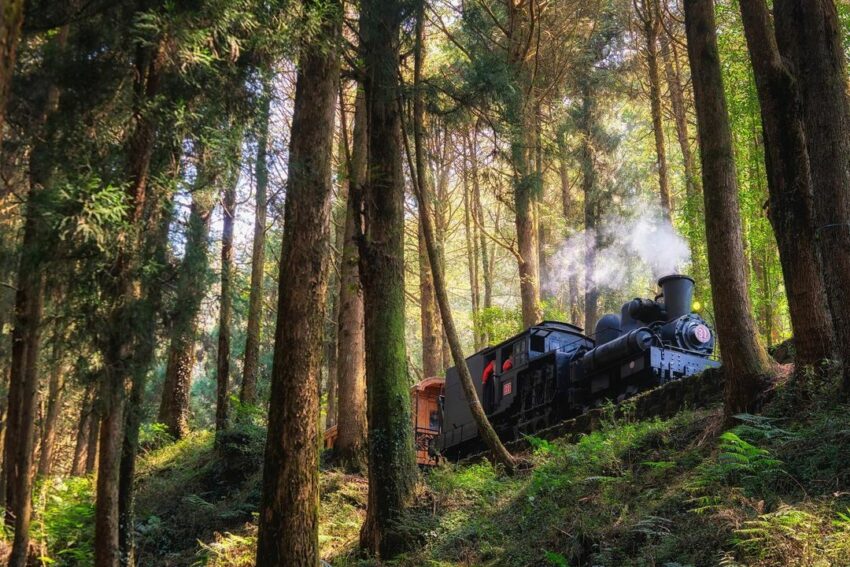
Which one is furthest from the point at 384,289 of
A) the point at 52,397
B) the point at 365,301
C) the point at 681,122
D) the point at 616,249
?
the point at 616,249

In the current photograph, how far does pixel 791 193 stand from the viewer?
24.4ft

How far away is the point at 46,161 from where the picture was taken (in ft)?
24.0

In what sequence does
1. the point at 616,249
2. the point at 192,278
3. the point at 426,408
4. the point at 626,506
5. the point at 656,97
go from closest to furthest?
1. the point at 626,506
2. the point at 192,278
3. the point at 656,97
4. the point at 426,408
5. the point at 616,249

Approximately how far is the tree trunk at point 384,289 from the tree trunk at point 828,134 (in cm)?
481

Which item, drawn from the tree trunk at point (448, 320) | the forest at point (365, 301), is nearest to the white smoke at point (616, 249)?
the forest at point (365, 301)

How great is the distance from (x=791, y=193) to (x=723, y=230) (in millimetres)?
802

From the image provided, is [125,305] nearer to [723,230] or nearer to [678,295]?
[723,230]

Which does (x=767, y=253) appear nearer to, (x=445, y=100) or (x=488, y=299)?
(x=445, y=100)

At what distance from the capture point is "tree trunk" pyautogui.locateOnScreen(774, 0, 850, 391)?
21.2 ft

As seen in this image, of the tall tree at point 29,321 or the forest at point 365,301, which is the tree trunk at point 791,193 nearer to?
the forest at point 365,301

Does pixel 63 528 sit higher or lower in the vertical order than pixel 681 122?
lower

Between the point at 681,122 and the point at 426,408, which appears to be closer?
the point at 681,122

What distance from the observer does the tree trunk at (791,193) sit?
727 centimetres

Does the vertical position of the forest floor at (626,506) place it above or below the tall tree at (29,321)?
below
